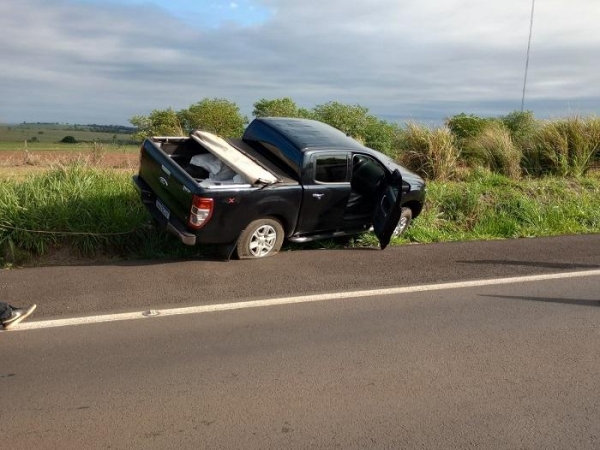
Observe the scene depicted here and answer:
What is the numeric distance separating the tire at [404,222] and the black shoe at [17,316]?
5.67 metres

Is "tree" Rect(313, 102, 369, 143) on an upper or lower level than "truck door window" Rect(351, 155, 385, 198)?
upper

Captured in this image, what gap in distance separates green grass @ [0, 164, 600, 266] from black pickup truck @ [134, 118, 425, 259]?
616mm

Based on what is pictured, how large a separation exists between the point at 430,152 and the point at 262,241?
7575 millimetres

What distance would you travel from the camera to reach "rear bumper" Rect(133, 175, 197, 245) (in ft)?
22.5

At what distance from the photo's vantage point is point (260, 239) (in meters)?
7.53

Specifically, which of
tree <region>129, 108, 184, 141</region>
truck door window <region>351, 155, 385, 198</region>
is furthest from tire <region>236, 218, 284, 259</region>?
tree <region>129, 108, 184, 141</region>

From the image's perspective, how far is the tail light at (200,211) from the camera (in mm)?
6762

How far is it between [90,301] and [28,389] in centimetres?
179

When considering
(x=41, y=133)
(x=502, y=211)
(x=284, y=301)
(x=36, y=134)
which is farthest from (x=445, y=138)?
(x=41, y=133)

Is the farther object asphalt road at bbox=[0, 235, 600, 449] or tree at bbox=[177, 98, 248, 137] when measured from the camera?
tree at bbox=[177, 98, 248, 137]

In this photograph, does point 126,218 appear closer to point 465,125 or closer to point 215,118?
point 215,118

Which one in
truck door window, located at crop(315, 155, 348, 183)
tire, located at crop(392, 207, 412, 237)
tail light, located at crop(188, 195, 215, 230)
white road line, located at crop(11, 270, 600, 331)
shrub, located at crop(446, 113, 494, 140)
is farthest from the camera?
shrub, located at crop(446, 113, 494, 140)

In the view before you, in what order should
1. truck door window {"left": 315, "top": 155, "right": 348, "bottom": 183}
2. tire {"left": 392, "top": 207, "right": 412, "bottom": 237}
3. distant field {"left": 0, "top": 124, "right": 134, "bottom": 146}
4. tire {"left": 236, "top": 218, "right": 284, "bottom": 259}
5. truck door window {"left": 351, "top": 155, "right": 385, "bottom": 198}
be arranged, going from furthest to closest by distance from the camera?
distant field {"left": 0, "top": 124, "right": 134, "bottom": 146} < tire {"left": 392, "top": 207, "right": 412, "bottom": 237} < truck door window {"left": 351, "top": 155, "right": 385, "bottom": 198} < truck door window {"left": 315, "top": 155, "right": 348, "bottom": 183} < tire {"left": 236, "top": 218, "right": 284, "bottom": 259}

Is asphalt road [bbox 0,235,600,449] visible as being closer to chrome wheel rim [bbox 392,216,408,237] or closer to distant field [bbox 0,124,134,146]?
chrome wheel rim [bbox 392,216,408,237]
